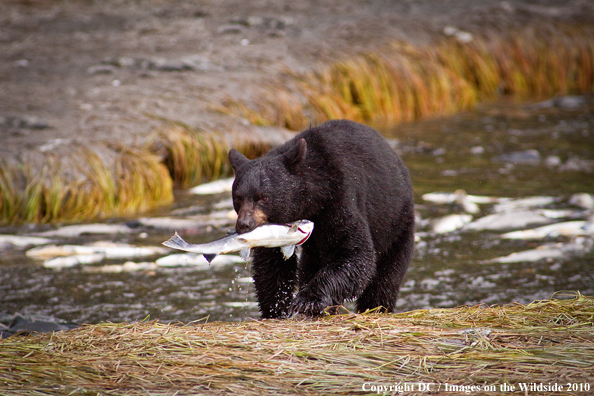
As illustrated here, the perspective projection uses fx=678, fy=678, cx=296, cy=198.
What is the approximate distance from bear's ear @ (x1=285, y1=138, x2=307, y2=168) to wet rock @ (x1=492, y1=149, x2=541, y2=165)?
6.06 metres

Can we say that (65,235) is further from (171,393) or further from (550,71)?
(550,71)

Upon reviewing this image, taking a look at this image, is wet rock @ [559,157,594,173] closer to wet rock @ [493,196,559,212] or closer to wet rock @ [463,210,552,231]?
wet rock @ [493,196,559,212]

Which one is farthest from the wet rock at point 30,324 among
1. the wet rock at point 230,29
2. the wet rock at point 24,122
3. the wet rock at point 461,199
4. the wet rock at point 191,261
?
the wet rock at point 230,29

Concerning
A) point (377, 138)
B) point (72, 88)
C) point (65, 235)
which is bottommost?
point (65, 235)

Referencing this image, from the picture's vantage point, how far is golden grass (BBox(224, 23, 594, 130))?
10.4 metres

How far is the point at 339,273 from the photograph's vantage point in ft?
14.3

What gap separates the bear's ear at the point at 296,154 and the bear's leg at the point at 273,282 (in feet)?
2.24

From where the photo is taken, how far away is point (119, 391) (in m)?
3.02

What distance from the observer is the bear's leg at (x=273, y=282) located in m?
4.59

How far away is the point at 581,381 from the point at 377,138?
236cm

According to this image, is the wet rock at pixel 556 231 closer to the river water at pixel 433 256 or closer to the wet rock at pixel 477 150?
the river water at pixel 433 256

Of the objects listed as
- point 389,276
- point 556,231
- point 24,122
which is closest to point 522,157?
point 556,231

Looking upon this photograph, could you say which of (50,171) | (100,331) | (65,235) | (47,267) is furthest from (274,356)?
(50,171)

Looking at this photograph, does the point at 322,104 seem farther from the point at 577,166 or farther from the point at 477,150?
the point at 577,166
